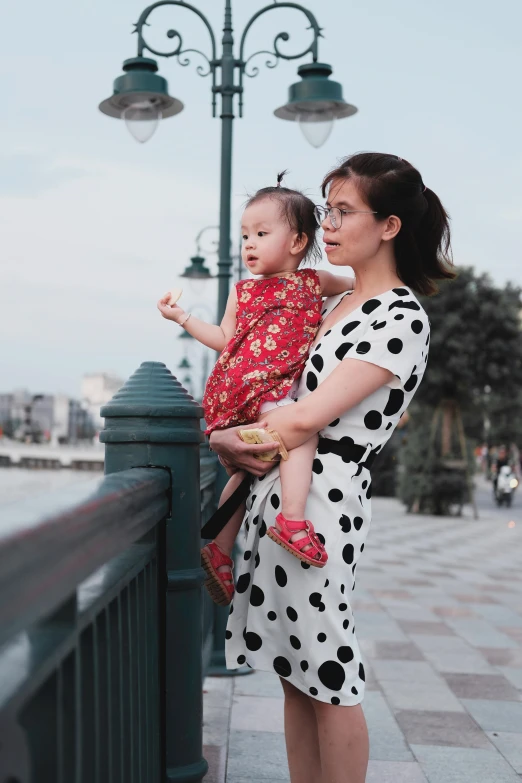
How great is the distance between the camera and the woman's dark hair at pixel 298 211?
7.89 feet

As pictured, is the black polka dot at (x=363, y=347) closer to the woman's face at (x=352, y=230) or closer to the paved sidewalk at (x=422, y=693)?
the woman's face at (x=352, y=230)

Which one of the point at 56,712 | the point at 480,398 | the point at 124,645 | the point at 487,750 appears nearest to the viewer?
the point at 56,712

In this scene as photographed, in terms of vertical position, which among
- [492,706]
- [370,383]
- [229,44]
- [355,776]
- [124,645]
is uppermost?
[229,44]

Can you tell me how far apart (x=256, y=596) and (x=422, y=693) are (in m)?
2.80

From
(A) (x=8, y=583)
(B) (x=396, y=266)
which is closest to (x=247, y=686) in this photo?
(B) (x=396, y=266)

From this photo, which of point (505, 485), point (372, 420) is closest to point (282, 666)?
point (372, 420)

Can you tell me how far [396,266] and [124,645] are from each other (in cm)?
118

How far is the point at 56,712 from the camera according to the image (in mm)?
1159

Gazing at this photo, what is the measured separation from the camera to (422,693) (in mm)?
4656

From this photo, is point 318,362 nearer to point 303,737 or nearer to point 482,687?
point 303,737

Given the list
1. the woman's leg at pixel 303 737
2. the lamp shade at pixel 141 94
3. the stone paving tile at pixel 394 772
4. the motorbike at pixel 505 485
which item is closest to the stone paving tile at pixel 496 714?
the stone paving tile at pixel 394 772

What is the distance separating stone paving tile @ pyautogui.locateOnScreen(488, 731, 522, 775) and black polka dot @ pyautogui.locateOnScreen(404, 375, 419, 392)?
81.8 inches

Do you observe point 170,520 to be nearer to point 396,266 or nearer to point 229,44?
point 396,266

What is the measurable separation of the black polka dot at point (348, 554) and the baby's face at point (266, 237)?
2.56 feet
